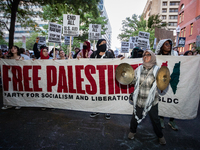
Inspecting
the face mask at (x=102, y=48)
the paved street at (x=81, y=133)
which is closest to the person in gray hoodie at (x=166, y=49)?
the paved street at (x=81, y=133)

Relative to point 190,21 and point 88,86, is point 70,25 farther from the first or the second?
point 190,21

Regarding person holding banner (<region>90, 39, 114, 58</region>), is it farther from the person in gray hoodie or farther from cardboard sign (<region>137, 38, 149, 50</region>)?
cardboard sign (<region>137, 38, 149, 50</region>)

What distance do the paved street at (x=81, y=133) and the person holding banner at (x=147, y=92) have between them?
468 mm

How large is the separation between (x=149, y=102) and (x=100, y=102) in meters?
1.54

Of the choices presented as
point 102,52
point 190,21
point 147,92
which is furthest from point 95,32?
point 190,21

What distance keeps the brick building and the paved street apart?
23.0 m

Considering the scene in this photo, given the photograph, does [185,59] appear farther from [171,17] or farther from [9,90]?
[171,17]

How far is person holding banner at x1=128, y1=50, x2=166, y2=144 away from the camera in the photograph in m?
2.70

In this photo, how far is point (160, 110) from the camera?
3.57m

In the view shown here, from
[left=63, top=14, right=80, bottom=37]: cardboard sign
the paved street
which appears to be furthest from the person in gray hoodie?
[left=63, top=14, right=80, bottom=37]: cardboard sign

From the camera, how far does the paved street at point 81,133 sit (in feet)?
8.89

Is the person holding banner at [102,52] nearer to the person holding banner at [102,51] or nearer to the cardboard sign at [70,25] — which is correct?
the person holding banner at [102,51]

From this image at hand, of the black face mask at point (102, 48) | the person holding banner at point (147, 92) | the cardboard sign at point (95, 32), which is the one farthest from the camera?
the cardboard sign at point (95, 32)

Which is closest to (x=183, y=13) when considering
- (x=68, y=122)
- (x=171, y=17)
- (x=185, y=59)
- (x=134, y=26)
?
(x=134, y=26)
